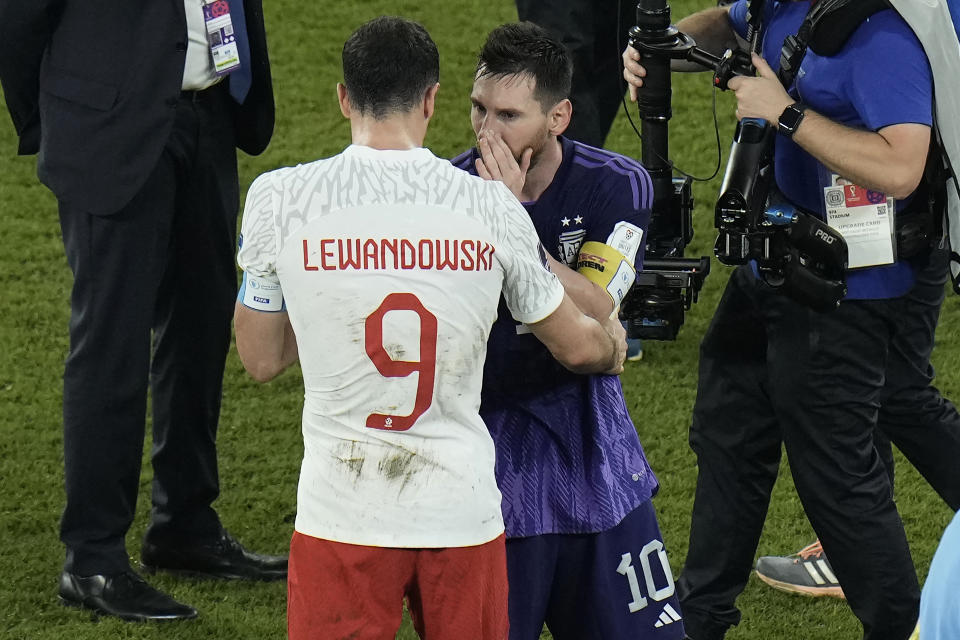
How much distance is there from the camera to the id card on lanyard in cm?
387

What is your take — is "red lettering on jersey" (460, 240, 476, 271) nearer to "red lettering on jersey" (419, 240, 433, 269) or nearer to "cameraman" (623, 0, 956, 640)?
"red lettering on jersey" (419, 240, 433, 269)

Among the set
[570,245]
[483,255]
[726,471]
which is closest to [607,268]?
[570,245]

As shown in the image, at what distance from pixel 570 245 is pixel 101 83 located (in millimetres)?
1432

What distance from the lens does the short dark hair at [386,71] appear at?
2523 millimetres

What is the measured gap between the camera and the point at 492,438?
288 cm

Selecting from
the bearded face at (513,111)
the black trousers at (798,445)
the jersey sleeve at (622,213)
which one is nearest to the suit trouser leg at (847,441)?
the black trousers at (798,445)

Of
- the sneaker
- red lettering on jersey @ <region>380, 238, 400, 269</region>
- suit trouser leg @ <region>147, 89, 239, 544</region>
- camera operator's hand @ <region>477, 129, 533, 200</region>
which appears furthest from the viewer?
the sneaker

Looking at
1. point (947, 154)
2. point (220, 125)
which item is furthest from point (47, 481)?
point (947, 154)

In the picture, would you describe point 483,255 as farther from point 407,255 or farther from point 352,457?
point 352,457

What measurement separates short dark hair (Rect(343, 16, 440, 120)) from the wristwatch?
3.08 ft

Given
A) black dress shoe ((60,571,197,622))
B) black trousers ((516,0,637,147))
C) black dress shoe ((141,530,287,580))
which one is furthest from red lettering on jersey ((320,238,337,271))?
black trousers ((516,0,637,147))

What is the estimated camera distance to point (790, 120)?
10.4 ft

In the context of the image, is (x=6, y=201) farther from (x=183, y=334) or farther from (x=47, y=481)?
(x=183, y=334)

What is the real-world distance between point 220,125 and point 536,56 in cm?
137
